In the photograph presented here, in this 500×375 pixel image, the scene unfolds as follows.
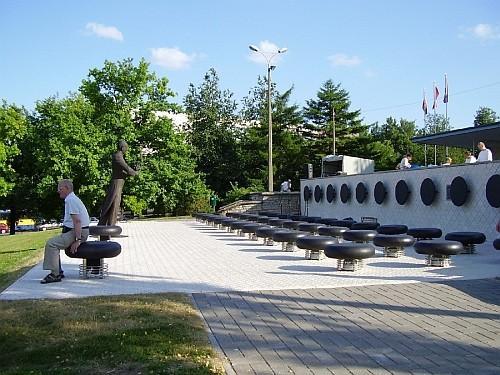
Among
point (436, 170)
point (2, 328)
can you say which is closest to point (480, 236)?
point (436, 170)

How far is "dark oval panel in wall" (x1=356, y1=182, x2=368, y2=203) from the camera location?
2151cm

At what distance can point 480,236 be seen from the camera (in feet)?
40.4

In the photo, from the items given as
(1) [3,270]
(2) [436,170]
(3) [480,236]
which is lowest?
(1) [3,270]

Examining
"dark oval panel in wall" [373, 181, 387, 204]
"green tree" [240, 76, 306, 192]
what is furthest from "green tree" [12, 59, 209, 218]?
"dark oval panel in wall" [373, 181, 387, 204]

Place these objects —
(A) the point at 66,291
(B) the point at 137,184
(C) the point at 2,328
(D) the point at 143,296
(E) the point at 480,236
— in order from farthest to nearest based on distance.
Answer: (B) the point at 137,184, (E) the point at 480,236, (A) the point at 66,291, (D) the point at 143,296, (C) the point at 2,328

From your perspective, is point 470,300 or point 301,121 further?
point 301,121

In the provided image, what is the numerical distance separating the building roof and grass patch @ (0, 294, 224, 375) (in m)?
15.1

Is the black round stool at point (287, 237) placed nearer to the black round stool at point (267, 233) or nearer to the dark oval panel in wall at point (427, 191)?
the black round stool at point (267, 233)

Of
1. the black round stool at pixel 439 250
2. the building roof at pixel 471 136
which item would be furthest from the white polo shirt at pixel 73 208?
the building roof at pixel 471 136

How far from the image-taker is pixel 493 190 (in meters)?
14.6

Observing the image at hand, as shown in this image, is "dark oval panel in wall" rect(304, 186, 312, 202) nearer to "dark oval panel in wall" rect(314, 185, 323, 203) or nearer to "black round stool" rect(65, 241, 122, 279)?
"dark oval panel in wall" rect(314, 185, 323, 203)

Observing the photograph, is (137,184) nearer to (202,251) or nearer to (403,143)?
(202,251)

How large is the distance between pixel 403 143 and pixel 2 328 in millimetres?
60368

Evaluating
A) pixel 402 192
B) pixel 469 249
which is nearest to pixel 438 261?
pixel 469 249
